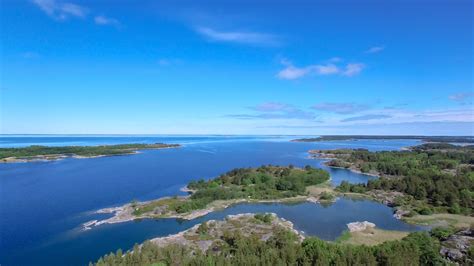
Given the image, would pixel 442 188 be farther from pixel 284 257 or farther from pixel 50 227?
pixel 50 227

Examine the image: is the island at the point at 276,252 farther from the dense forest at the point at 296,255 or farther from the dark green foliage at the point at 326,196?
the dark green foliage at the point at 326,196

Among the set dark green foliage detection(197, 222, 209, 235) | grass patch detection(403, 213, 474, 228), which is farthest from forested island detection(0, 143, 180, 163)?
grass patch detection(403, 213, 474, 228)

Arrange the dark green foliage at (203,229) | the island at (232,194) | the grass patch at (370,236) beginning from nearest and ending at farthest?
1. the grass patch at (370,236)
2. the dark green foliage at (203,229)
3. the island at (232,194)

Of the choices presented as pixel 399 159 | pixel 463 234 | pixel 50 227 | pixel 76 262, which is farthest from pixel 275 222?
pixel 399 159

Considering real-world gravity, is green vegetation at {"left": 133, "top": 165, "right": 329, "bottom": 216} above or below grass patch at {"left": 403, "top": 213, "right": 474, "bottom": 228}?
above

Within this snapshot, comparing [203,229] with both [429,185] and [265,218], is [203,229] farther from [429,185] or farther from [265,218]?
[429,185]

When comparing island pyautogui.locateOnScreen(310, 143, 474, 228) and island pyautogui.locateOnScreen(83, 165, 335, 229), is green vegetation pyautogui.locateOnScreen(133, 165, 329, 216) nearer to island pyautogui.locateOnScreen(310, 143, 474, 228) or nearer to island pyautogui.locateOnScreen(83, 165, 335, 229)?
island pyautogui.locateOnScreen(83, 165, 335, 229)

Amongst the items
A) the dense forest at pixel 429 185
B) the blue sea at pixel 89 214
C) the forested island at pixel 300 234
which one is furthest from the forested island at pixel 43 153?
the dense forest at pixel 429 185
